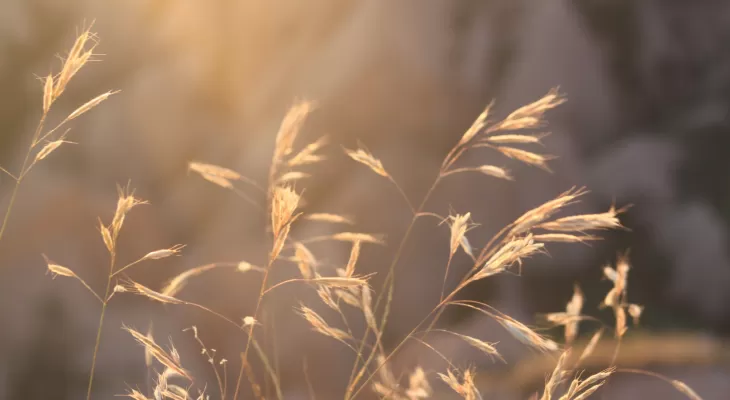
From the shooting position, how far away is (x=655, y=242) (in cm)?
112

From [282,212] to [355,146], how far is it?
80cm

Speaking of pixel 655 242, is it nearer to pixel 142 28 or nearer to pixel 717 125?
pixel 717 125

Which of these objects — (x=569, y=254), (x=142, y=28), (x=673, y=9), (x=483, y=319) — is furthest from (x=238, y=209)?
(x=673, y=9)

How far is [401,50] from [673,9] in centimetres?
56

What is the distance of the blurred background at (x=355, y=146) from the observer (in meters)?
1.10

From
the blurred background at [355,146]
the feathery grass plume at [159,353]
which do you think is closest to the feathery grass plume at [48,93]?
the feathery grass plume at [159,353]

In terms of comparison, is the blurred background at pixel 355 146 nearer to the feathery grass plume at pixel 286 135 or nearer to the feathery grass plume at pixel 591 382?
the feathery grass plume at pixel 286 135

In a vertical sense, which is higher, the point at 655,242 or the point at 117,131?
the point at 117,131

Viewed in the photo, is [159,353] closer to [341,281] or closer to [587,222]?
[341,281]

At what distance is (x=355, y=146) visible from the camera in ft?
3.76

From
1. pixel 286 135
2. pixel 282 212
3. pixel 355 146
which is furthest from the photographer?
pixel 355 146

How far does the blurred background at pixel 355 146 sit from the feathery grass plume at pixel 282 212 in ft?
2.45

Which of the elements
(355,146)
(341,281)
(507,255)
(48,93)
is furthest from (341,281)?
(355,146)

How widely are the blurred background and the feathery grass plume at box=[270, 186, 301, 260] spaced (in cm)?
75
